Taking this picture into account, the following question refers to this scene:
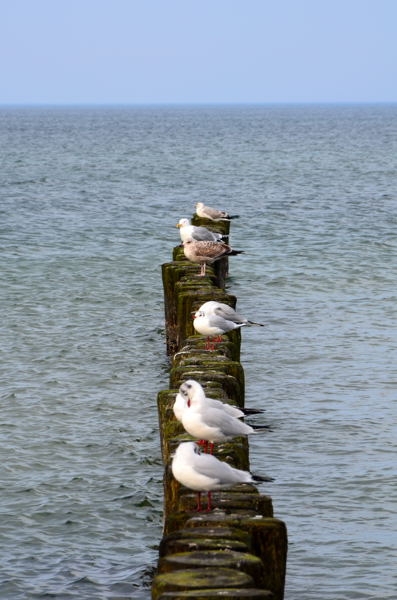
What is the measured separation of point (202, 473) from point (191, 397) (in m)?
1.45

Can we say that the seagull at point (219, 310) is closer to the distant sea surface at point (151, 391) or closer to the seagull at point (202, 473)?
the distant sea surface at point (151, 391)

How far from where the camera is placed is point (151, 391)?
644 inches

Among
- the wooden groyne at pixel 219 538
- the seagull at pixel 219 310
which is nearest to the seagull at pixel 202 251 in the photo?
the seagull at pixel 219 310

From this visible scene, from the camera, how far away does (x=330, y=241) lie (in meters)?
32.0

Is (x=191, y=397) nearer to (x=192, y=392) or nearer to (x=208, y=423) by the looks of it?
(x=192, y=392)

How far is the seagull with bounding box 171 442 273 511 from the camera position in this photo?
24.8 ft

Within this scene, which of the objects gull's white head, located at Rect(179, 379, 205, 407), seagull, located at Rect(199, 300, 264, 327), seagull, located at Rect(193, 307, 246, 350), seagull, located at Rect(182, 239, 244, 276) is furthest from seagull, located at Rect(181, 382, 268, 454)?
seagull, located at Rect(182, 239, 244, 276)

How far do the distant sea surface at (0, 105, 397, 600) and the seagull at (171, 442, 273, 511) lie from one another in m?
2.18

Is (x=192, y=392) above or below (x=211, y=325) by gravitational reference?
above

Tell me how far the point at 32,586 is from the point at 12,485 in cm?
267

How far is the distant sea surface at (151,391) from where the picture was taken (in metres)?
10.5

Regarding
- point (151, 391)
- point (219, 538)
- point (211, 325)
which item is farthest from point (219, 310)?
point (219, 538)

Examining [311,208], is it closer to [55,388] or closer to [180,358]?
[55,388]

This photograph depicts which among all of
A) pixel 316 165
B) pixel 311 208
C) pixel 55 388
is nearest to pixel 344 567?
pixel 55 388
